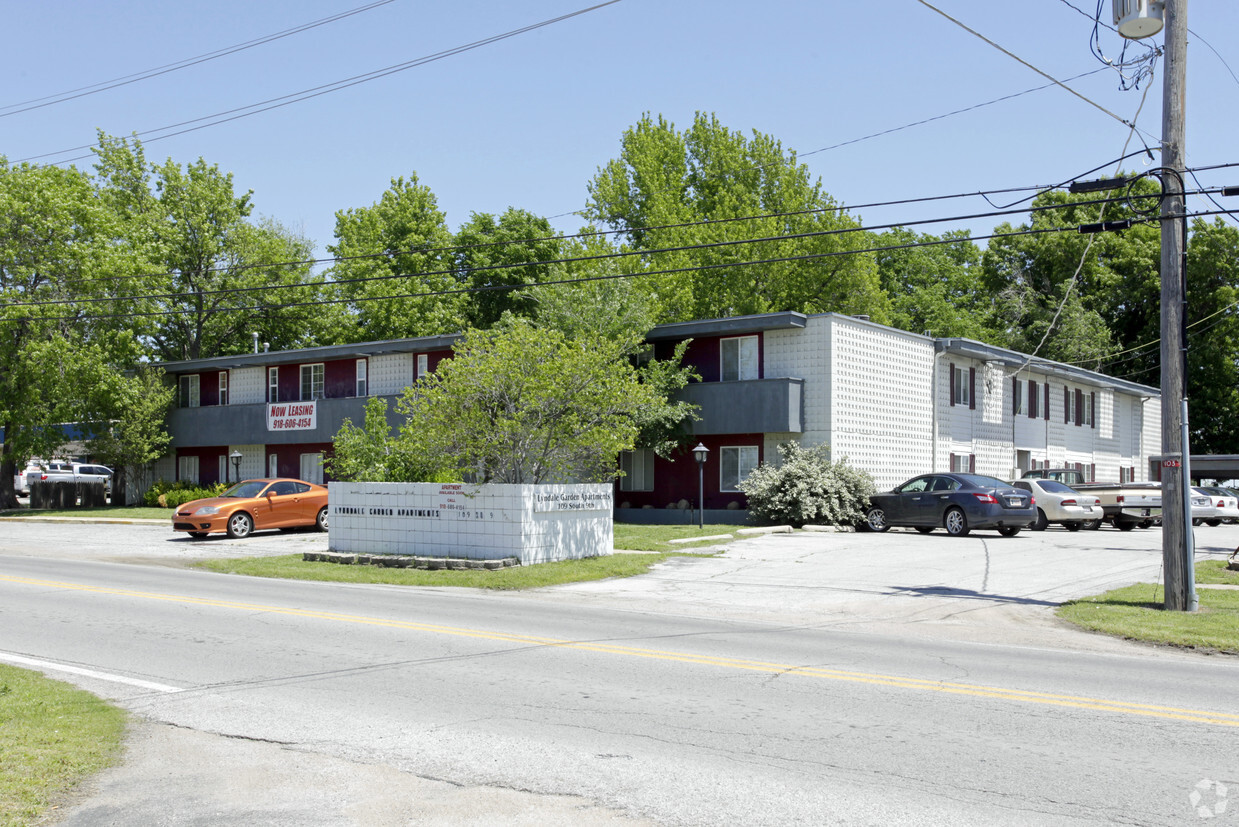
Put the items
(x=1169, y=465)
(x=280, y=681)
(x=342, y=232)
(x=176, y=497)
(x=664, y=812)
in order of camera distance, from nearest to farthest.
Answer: (x=664, y=812), (x=280, y=681), (x=1169, y=465), (x=176, y=497), (x=342, y=232)

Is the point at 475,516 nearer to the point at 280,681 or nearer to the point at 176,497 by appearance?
the point at 280,681

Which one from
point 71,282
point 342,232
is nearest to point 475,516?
point 71,282

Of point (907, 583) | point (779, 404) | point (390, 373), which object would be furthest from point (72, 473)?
point (907, 583)

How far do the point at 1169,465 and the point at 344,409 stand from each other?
30557 millimetres

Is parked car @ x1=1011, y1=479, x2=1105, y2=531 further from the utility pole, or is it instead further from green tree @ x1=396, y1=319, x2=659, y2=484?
the utility pole

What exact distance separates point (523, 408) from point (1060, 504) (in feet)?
54.9

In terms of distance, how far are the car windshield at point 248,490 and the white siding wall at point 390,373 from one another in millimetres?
10226

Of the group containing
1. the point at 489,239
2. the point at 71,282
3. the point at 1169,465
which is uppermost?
the point at 489,239

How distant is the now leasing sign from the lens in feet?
132

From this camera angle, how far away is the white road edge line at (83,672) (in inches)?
354

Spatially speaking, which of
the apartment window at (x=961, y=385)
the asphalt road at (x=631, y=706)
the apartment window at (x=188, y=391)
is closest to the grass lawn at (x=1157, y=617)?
the asphalt road at (x=631, y=706)

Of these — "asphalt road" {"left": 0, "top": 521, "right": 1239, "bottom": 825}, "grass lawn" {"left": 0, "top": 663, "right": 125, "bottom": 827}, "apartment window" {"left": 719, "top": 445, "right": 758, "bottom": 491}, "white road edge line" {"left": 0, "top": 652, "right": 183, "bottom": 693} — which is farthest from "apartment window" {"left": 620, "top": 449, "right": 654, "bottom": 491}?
"grass lawn" {"left": 0, "top": 663, "right": 125, "bottom": 827}

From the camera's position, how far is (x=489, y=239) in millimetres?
54469

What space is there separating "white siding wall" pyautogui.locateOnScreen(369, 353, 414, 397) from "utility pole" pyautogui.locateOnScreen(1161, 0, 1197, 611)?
28.7m
